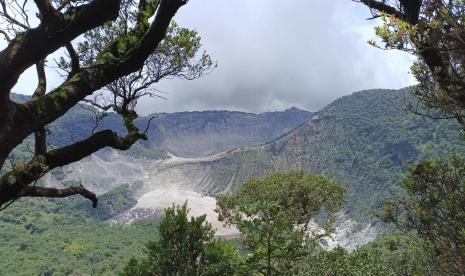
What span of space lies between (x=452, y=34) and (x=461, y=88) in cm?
138

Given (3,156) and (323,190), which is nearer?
(3,156)

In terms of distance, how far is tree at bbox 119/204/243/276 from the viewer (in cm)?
2697

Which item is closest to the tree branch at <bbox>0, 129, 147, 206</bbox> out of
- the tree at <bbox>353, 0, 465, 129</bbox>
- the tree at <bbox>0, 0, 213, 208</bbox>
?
the tree at <bbox>0, 0, 213, 208</bbox>

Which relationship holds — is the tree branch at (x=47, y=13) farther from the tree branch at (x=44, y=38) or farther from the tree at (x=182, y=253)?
the tree at (x=182, y=253)

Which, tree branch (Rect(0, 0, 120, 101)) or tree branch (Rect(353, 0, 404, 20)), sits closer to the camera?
tree branch (Rect(0, 0, 120, 101))

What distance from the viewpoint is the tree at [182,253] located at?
2697 centimetres

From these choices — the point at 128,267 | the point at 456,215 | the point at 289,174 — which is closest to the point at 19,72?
the point at 456,215

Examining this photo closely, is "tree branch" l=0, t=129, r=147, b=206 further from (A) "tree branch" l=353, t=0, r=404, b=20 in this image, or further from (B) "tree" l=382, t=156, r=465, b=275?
(B) "tree" l=382, t=156, r=465, b=275

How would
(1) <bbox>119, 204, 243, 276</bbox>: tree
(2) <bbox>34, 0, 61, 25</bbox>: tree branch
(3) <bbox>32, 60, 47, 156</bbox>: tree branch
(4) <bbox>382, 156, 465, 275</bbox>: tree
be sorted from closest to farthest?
1. (2) <bbox>34, 0, 61, 25</bbox>: tree branch
2. (3) <bbox>32, 60, 47, 156</bbox>: tree branch
3. (4) <bbox>382, 156, 465, 275</bbox>: tree
4. (1) <bbox>119, 204, 243, 276</bbox>: tree

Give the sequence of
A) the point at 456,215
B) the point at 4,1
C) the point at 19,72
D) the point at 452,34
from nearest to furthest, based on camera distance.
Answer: the point at 452,34 < the point at 19,72 < the point at 4,1 < the point at 456,215

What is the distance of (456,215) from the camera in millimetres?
12164

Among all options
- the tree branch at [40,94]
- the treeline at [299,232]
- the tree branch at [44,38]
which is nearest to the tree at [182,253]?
the treeline at [299,232]

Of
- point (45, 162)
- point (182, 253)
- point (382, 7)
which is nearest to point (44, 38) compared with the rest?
point (45, 162)

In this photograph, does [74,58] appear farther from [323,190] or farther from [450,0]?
[323,190]
